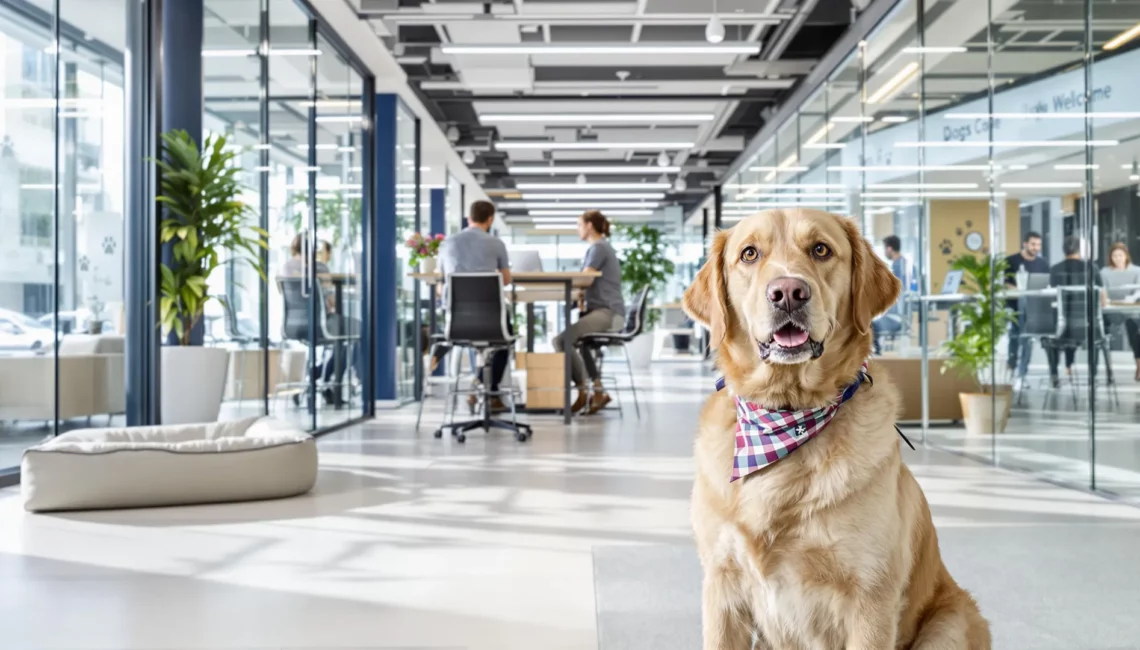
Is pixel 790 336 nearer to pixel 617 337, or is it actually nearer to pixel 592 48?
pixel 617 337

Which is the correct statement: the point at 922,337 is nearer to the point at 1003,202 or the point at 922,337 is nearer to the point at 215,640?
the point at 1003,202

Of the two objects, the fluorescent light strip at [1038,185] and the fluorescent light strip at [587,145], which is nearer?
the fluorescent light strip at [1038,185]

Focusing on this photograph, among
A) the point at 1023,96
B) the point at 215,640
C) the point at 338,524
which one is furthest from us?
the point at 1023,96

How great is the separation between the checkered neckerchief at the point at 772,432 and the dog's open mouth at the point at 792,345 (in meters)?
0.08

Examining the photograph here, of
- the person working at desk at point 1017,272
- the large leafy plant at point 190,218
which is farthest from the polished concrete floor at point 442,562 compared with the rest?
the large leafy plant at point 190,218

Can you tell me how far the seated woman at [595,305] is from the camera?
7602 millimetres

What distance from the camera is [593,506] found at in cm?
368

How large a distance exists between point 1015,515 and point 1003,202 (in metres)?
2.14

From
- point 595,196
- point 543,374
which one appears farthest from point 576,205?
point 543,374

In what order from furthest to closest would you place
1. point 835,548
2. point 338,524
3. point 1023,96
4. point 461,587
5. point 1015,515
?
point 1023,96 → point 1015,515 → point 338,524 → point 461,587 → point 835,548

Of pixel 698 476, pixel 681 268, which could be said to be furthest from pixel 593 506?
pixel 681 268

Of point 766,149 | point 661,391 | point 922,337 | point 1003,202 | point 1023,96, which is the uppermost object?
point 766,149

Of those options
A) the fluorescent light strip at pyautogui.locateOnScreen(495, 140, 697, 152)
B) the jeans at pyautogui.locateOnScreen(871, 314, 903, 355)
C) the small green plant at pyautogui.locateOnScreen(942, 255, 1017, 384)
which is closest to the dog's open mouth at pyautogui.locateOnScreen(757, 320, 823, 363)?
the small green plant at pyautogui.locateOnScreen(942, 255, 1017, 384)

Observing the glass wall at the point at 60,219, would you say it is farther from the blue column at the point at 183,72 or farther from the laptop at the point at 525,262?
the laptop at the point at 525,262
